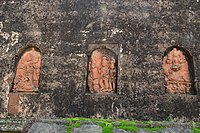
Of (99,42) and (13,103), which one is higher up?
(99,42)

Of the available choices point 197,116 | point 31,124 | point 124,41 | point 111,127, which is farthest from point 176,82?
point 31,124

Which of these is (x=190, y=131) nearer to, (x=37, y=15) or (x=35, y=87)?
(x=35, y=87)

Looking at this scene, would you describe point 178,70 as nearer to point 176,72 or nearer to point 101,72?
point 176,72

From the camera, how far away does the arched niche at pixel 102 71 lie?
18.5ft

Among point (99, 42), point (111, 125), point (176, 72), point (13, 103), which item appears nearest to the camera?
point (111, 125)

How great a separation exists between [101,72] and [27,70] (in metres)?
1.43

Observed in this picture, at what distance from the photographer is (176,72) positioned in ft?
18.8

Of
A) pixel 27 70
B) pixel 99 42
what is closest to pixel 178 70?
pixel 99 42

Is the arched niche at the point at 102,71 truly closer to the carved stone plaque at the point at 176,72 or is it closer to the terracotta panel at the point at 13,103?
the carved stone plaque at the point at 176,72

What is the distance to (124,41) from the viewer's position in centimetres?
588

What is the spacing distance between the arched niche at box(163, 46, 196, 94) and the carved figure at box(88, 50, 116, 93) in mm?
994

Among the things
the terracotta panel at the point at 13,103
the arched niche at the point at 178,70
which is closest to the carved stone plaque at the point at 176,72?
the arched niche at the point at 178,70

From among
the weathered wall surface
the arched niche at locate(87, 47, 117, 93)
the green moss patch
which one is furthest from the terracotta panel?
the green moss patch

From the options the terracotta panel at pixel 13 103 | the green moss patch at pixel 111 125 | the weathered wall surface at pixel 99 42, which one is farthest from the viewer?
the terracotta panel at pixel 13 103
